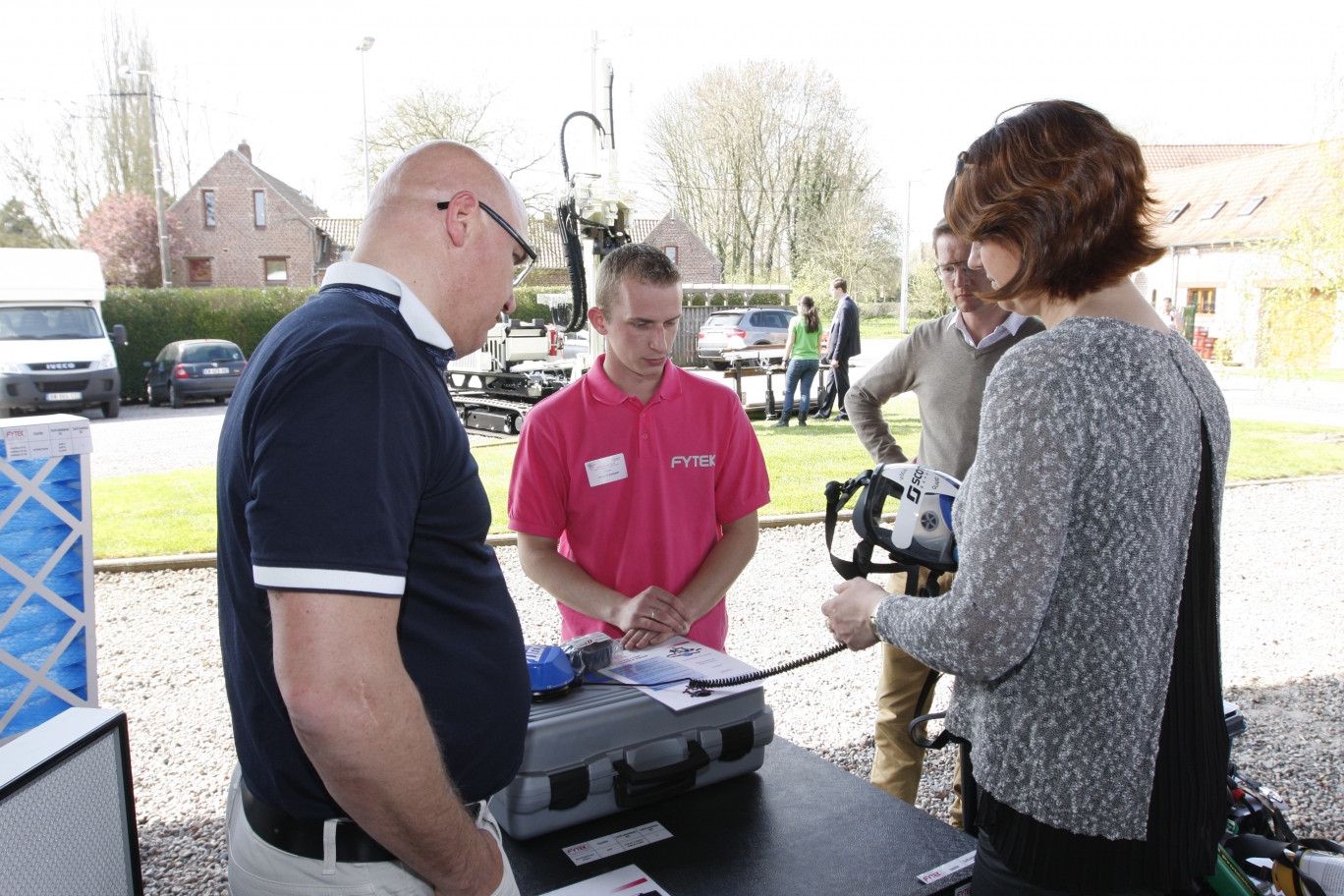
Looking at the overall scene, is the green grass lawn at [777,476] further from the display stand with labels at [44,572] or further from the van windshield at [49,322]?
the van windshield at [49,322]

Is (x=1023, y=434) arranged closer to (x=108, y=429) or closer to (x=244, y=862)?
(x=244, y=862)

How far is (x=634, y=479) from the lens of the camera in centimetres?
256

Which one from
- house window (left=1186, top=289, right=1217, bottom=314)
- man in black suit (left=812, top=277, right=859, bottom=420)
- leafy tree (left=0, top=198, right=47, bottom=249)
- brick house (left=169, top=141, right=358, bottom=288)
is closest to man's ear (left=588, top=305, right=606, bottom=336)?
man in black suit (left=812, top=277, right=859, bottom=420)

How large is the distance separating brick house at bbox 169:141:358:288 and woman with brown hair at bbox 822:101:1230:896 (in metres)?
36.6

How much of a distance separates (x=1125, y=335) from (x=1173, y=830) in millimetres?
747

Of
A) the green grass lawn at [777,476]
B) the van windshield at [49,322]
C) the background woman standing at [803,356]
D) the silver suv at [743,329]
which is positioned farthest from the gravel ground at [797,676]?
the silver suv at [743,329]

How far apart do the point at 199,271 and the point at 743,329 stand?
969 inches

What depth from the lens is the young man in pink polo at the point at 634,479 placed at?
2514 mm

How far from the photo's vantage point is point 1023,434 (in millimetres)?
1183

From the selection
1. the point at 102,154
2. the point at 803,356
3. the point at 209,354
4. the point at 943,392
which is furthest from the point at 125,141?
the point at 943,392

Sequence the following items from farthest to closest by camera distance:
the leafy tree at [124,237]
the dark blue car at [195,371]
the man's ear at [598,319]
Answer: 1. the leafy tree at [124,237]
2. the dark blue car at [195,371]
3. the man's ear at [598,319]

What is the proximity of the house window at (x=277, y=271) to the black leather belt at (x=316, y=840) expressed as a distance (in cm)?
3782

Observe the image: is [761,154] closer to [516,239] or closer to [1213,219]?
[1213,219]

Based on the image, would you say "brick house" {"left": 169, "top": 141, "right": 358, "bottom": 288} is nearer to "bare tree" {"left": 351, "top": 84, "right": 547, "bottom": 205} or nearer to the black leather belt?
"bare tree" {"left": 351, "top": 84, "right": 547, "bottom": 205}
